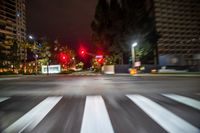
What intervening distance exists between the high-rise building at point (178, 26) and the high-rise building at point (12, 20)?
3049 inches

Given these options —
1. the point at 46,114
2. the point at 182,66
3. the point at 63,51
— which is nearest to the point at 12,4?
the point at 63,51

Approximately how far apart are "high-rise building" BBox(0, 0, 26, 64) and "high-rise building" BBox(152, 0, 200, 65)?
77435 mm

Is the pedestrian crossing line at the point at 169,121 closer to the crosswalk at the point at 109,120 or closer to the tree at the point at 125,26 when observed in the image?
the crosswalk at the point at 109,120

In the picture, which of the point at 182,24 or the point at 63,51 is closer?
the point at 63,51

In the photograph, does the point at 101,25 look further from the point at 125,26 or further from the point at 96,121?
the point at 96,121

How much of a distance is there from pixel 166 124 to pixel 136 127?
0.61 meters

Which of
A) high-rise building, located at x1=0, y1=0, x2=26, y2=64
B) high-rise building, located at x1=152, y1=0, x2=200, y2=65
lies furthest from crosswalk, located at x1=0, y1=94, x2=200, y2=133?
high-rise building, located at x1=0, y1=0, x2=26, y2=64

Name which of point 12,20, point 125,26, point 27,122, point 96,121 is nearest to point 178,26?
point 125,26

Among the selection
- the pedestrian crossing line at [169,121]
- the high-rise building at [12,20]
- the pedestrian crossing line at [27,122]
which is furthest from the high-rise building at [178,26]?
the pedestrian crossing line at [27,122]

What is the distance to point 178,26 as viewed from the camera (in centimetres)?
12850

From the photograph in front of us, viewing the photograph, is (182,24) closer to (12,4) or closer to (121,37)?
(121,37)

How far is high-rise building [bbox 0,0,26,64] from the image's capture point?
129 m

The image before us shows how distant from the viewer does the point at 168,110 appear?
236 inches

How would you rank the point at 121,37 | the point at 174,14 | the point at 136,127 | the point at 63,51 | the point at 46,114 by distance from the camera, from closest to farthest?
the point at 136,127, the point at 46,114, the point at 121,37, the point at 63,51, the point at 174,14
